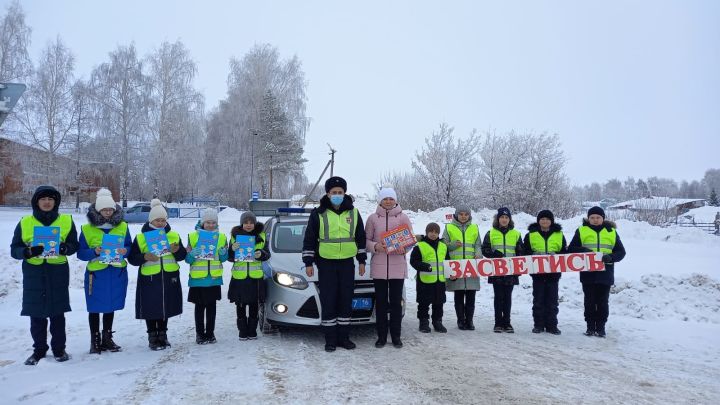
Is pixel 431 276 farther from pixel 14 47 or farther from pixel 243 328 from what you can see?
pixel 14 47

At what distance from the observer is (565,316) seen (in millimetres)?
7777

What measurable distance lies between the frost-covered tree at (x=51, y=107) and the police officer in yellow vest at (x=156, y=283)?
92.0ft

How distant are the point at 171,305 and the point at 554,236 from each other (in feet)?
17.6

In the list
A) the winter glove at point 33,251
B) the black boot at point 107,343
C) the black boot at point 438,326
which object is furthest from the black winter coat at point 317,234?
the winter glove at point 33,251

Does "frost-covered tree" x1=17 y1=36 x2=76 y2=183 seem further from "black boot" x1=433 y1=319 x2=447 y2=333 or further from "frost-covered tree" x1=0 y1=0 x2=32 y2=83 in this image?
"black boot" x1=433 y1=319 x2=447 y2=333

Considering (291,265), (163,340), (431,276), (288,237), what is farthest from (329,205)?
(163,340)

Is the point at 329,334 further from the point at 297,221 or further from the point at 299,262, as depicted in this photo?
the point at 297,221

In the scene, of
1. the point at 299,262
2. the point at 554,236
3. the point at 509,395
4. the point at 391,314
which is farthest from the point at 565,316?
the point at 299,262

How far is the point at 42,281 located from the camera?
490cm

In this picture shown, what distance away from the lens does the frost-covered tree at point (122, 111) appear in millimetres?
31859

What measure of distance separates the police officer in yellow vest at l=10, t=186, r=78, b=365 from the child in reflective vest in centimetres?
418

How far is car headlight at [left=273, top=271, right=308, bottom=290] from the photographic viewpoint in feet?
18.9

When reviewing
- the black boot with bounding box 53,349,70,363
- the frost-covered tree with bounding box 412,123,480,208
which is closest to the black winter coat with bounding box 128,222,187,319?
the black boot with bounding box 53,349,70,363

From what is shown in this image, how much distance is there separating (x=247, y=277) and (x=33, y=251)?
2260 millimetres
